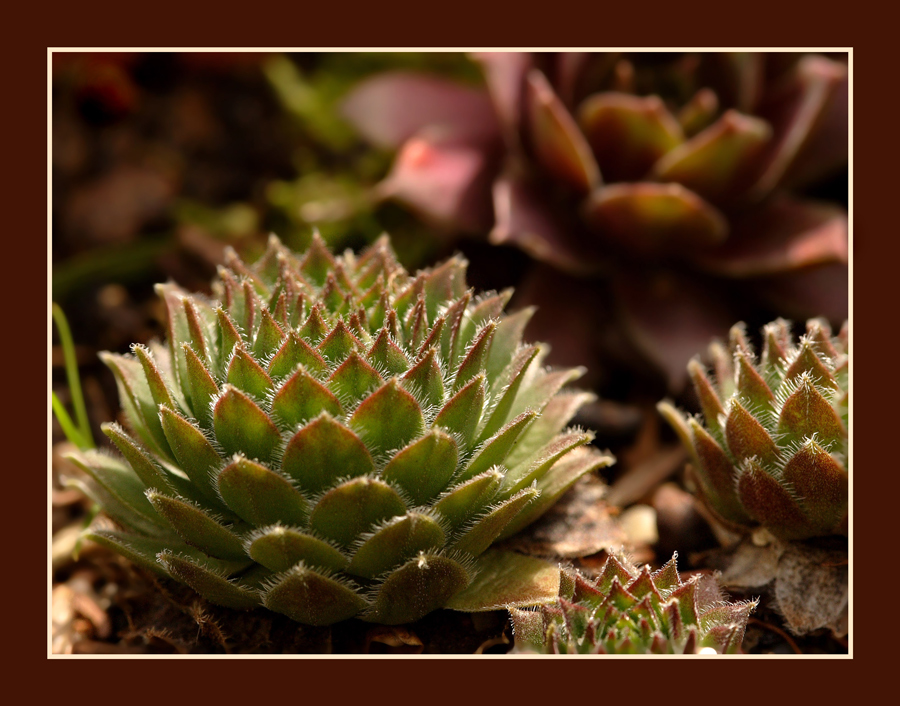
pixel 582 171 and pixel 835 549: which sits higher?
pixel 582 171

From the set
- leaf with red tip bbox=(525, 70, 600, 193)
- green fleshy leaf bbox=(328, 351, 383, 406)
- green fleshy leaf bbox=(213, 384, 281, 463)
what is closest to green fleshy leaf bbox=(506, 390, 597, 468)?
green fleshy leaf bbox=(328, 351, 383, 406)

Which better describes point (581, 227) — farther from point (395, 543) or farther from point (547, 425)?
point (395, 543)

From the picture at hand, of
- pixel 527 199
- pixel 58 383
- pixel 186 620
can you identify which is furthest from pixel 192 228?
pixel 186 620

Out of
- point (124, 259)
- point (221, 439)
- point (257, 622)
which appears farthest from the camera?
point (124, 259)

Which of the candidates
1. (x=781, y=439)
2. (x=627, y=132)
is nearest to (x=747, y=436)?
(x=781, y=439)

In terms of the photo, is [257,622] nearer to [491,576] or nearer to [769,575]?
[491,576]
